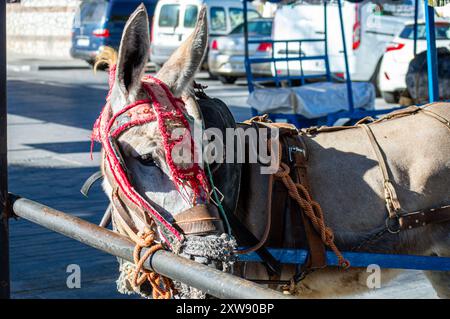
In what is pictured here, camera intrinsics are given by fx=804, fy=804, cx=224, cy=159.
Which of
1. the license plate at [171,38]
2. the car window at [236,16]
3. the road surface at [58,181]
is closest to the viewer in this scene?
the road surface at [58,181]

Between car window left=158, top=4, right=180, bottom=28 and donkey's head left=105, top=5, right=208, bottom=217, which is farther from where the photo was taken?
car window left=158, top=4, right=180, bottom=28

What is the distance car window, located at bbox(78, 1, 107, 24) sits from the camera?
24.4 meters

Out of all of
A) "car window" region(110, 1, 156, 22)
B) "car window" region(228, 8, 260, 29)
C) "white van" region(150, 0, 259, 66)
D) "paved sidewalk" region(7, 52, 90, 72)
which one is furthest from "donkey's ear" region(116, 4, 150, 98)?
"paved sidewalk" region(7, 52, 90, 72)

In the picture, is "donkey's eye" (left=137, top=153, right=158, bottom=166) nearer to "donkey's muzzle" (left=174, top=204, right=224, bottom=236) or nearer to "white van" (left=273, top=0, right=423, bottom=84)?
"donkey's muzzle" (left=174, top=204, right=224, bottom=236)

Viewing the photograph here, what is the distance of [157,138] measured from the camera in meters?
2.88

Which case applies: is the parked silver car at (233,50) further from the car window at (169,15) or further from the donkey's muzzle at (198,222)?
the donkey's muzzle at (198,222)

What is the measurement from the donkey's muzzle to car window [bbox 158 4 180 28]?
1996 centimetres

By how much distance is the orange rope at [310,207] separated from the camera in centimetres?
331

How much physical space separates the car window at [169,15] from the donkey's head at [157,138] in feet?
64.6

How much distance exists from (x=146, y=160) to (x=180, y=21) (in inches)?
781

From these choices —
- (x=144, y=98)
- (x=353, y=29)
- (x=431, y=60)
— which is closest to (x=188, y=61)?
(x=144, y=98)

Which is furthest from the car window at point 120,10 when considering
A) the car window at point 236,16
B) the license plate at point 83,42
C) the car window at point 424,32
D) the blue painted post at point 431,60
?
the blue painted post at point 431,60

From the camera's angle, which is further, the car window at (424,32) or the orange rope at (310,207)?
the car window at (424,32)

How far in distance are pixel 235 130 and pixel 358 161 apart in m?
0.64
